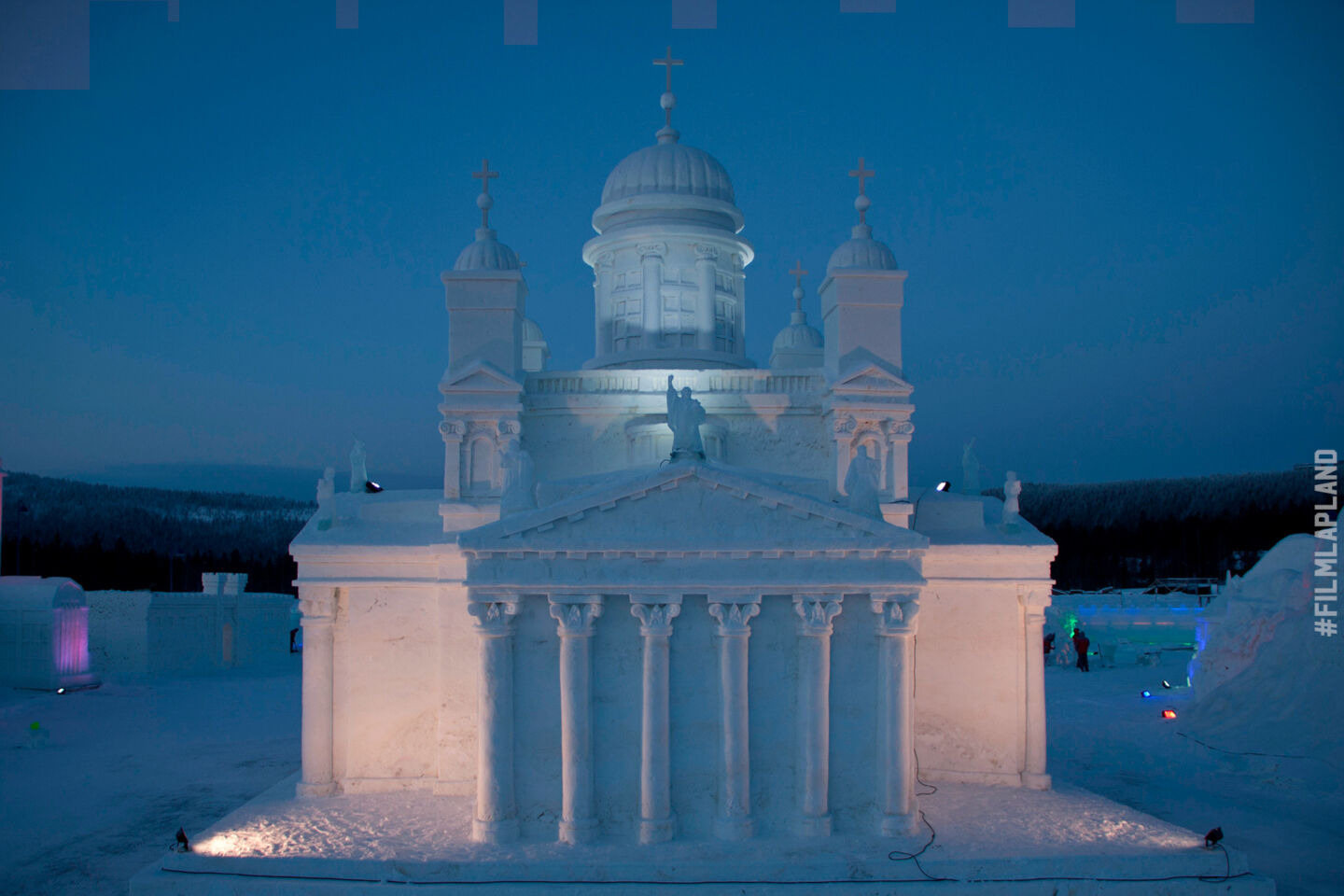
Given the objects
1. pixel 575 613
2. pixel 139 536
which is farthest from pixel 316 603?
pixel 139 536

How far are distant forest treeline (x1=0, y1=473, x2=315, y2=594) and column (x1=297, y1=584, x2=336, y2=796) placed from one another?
5949 cm

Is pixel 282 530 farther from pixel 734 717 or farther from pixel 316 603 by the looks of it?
pixel 734 717

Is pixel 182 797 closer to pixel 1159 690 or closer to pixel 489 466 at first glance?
pixel 489 466

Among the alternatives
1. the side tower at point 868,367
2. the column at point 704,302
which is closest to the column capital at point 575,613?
the side tower at point 868,367

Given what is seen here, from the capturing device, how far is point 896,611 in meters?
15.1

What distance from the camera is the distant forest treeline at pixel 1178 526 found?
7362cm

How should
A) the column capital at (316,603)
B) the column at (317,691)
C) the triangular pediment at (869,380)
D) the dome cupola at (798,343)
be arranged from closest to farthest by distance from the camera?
the column at (317,691)
the column capital at (316,603)
the triangular pediment at (869,380)
the dome cupola at (798,343)

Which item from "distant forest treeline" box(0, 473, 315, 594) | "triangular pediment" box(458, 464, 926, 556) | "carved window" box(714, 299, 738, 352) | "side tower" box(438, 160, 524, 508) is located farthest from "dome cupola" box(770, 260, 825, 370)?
"distant forest treeline" box(0, 473, 315, 594)

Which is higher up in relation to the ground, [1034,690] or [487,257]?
[487,257]

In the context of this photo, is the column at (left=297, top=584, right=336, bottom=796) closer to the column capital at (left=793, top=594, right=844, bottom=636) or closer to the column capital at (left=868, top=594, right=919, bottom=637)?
the column capital at (left=793, top=594, right=844, bottom=636)

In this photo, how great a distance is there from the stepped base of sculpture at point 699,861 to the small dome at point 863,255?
1228 cm

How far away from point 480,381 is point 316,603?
5.73 m

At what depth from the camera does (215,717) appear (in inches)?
1164

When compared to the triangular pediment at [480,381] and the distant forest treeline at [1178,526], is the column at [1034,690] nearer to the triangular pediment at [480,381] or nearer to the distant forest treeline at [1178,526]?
the triangular pediment at [480,381]
